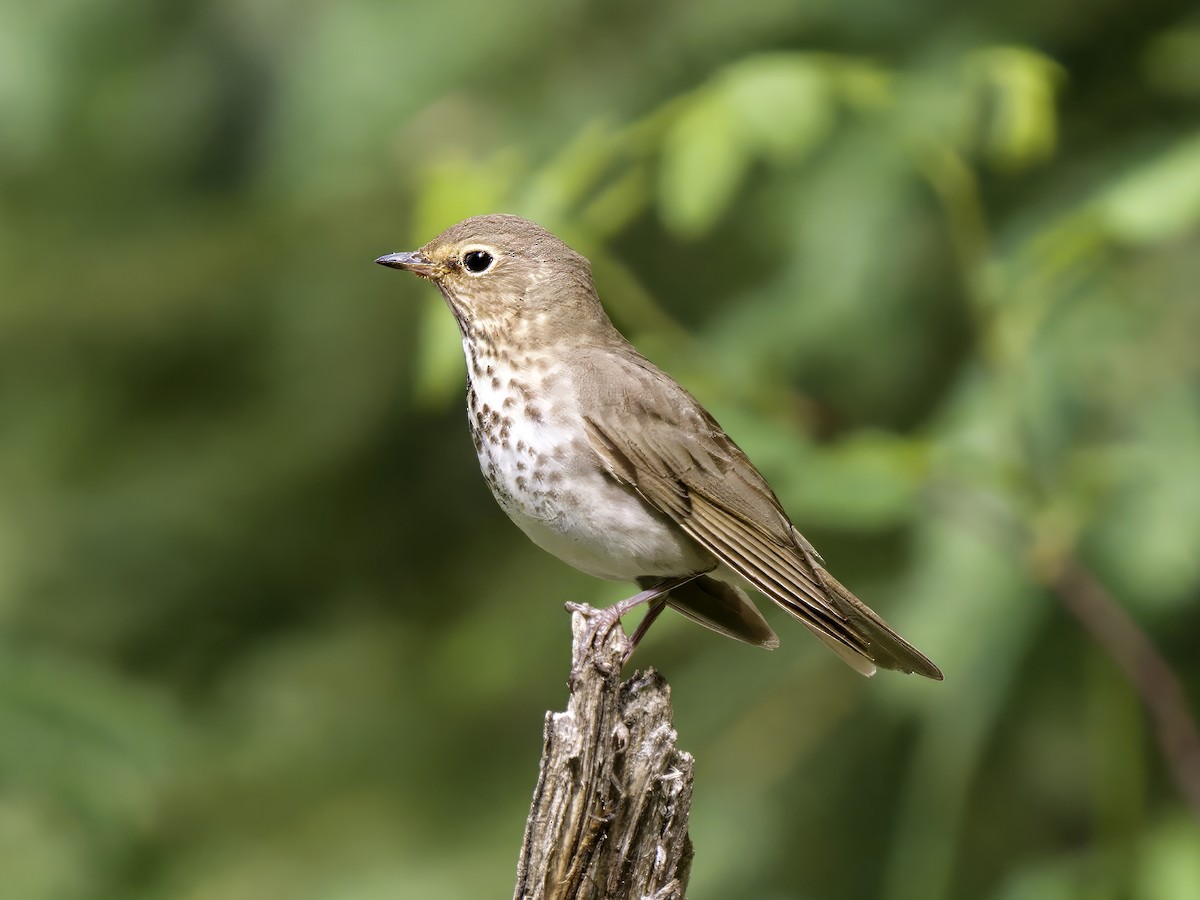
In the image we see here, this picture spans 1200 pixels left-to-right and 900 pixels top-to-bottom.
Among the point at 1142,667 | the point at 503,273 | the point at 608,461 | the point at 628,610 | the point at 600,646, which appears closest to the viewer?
the point at 600,646

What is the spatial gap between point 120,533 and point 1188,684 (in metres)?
4.44

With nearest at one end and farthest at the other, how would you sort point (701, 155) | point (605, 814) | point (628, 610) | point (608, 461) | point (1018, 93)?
point (605, 814)
point (628, 610)
point (608, 461)
point (1018, 93)
point (701, 155)

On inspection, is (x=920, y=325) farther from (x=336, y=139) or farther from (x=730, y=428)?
(x=336, y=139)

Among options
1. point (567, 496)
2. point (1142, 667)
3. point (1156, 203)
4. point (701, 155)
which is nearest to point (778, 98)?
point (701, 155)

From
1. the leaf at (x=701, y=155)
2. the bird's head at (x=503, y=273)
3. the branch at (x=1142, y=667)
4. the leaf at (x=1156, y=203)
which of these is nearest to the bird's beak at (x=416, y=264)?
the bird's head at (x=503, y=273)

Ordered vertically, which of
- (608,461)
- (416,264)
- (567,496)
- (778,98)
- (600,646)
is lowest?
(600,646)

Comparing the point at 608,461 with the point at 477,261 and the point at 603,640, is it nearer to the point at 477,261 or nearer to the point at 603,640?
the point at 603,640

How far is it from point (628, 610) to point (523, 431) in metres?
0.48

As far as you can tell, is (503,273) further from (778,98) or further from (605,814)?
(605,814)

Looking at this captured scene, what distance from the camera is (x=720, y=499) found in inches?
147

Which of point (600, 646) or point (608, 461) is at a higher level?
point (608, 461)

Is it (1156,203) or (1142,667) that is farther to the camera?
(1142,667)

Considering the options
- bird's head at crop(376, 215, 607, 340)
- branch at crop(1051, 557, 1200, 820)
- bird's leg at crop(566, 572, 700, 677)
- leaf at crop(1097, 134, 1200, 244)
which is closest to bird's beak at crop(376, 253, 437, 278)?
bird's head at crop(376, 215, 607, 340)

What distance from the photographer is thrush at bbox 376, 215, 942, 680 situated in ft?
11.7
